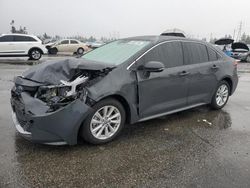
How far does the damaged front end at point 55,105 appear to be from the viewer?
10.3ft

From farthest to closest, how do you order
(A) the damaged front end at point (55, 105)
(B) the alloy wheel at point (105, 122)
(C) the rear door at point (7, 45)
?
(C) the rear door at point (7, 45), (B) the alloy wheel at point (105, 122), (A) the damaged front end at point (55, 105)

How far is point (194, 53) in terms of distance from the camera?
15.8 feet

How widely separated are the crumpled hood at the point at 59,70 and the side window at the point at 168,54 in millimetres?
875

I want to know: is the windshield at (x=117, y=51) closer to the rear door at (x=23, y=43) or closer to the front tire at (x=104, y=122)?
the front tire at (x=104, y=122)

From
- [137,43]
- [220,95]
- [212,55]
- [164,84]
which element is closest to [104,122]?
[164,84]

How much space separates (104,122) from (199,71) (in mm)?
2205

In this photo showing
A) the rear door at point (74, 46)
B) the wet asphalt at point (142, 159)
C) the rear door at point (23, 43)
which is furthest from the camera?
the rear door at point (74, 46)

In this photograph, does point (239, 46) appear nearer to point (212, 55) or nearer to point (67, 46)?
point (67, 46)

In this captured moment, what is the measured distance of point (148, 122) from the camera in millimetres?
4621

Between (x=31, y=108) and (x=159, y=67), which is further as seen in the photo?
(x=159, y=67)

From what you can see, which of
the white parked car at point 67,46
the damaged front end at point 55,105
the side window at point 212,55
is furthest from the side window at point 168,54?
the white parked car at point 67,46

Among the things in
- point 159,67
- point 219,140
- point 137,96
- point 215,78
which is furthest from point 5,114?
point 215,78

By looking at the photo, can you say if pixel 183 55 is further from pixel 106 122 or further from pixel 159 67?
pixel 106 122

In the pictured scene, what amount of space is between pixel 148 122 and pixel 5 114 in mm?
2653
